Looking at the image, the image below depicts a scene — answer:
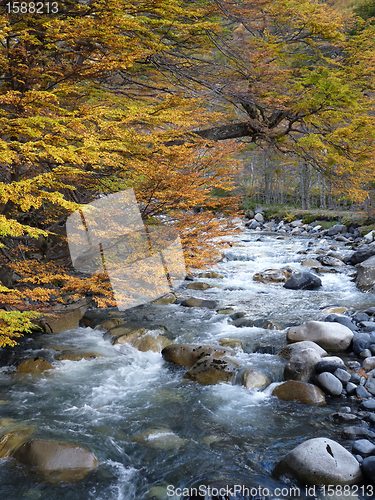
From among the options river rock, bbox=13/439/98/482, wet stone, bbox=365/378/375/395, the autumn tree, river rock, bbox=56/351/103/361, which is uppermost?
the autumn tree

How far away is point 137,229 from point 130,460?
354cm

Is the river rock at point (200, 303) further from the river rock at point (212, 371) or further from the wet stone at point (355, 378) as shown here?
the wet stone at point (355, 378)

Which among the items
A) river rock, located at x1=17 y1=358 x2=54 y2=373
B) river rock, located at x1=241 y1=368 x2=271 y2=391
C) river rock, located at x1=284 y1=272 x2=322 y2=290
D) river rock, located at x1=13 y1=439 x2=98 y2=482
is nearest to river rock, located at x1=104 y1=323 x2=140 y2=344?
river rock, located at x1=17 y1=358 x2=54 y2=373

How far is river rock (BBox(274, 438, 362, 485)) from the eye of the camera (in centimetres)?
334

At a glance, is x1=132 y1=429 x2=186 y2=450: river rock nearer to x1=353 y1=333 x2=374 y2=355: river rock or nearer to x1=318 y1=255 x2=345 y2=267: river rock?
x1=353 y1=333 x2=374 y2=355: river rock

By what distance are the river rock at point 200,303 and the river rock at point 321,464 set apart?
18.3ft

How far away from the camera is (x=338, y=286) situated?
10617mm

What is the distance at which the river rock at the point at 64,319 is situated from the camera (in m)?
7.54

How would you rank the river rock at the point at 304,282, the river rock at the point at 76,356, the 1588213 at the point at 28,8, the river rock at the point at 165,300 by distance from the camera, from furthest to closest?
1. the river rock at the point at 304,282
2. the river rock at the point at 165,300
3. the river rock at the point at 76,356
4. the 1588213 at the point at 28,8

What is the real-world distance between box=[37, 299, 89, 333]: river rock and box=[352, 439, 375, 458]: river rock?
5.77m

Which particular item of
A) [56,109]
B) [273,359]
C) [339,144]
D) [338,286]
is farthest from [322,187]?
[56,109]

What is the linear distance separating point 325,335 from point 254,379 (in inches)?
71.2

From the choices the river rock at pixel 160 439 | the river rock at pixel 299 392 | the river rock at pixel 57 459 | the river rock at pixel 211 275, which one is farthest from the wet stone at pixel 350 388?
Answer: the river rock at pixel 211 275

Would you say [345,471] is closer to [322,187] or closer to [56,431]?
[56,431]
